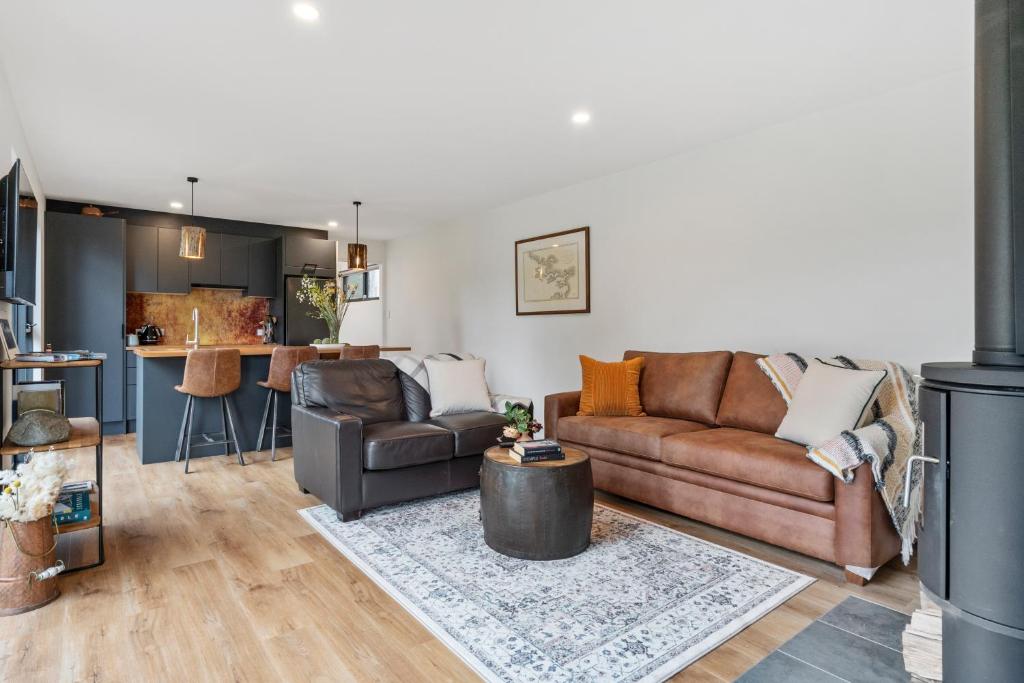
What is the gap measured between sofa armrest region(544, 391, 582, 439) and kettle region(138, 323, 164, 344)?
4.94 m

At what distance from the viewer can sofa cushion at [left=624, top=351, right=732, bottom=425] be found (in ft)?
11.8

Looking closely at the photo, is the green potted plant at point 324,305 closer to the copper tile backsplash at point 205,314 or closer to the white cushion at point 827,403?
the copper tile backsplash at point 205,314

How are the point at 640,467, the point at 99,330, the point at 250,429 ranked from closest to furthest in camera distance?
the point at 640,467 → the point at 250,429 → the point at 99,330

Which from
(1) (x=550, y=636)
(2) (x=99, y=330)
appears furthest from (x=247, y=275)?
(1) (x=550, y=636)

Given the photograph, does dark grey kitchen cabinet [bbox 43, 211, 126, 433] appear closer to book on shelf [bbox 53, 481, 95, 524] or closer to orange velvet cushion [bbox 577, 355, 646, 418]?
book on shelf [bbox 53, 481, 95, 524]

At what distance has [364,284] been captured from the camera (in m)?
9.19

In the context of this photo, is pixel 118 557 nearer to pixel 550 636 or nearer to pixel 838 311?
pixel 550 636

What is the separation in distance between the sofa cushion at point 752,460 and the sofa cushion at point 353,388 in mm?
1878

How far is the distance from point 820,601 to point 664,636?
2.47ft

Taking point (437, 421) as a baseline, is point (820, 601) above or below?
below

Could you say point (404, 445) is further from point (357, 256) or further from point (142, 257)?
point (142, 257)

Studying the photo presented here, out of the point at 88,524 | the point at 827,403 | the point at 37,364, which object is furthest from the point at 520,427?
the point at 37,364

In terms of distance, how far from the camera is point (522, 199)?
19.1 ft

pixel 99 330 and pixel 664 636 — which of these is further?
pixel 99 330
